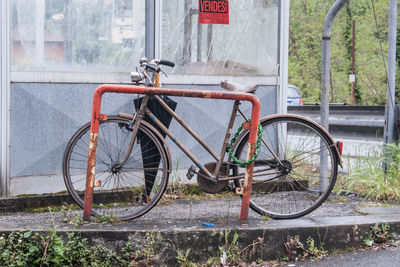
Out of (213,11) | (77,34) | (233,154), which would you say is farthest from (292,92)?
(233,154)

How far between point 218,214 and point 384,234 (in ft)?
4.35

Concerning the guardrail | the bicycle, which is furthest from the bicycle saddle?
the guardrail

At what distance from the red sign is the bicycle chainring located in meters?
1.94

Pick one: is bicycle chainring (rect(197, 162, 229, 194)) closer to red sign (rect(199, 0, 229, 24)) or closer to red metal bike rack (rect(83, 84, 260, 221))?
red metal bike rack (rect(83, 84, 260, 221))

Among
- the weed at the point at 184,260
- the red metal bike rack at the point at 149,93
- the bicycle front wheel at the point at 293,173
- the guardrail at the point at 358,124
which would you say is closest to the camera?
the weed at the point at 184,260

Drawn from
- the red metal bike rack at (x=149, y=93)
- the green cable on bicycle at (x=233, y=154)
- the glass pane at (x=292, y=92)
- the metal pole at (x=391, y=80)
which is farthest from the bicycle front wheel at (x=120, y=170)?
the glass pane at (x=292, y=92)

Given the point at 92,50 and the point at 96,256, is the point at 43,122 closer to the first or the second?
the point at 92,50

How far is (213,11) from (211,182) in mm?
2185

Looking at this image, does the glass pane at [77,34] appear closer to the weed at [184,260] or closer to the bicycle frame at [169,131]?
the bicycle frame at [169,131]

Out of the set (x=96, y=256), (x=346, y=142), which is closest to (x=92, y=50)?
(x=96, y=256)

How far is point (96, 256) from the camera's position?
3943 mm

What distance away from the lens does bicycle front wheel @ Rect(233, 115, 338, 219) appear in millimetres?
4805

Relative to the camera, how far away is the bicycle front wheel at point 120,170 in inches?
178

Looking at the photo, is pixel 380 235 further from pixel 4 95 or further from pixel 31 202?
pixel 4 95
